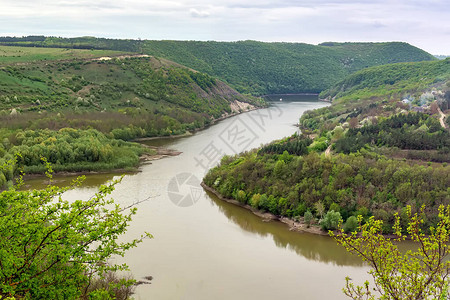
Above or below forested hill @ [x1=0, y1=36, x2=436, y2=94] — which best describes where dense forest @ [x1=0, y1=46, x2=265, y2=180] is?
below

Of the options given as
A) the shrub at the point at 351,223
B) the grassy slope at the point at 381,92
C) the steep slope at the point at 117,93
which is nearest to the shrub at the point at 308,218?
the shrub at the point at 351,223

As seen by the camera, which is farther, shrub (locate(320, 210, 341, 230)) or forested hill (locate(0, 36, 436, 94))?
forested hill (locate(0, 36, 436, 94))

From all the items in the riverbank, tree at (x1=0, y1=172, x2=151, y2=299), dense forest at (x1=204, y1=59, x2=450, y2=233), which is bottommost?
the riverbank

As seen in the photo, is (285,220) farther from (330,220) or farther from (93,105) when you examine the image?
(93,105)

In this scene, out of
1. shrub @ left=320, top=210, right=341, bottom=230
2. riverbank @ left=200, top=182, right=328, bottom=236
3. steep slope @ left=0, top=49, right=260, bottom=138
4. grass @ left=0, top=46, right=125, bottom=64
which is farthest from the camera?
grass @ left=0, top=46, right=125, bottom=64

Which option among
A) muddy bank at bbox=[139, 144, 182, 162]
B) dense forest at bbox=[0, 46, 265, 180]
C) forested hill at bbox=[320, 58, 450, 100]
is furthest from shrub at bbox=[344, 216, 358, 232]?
forested hill at bbox=[320, 58, 450, 100]

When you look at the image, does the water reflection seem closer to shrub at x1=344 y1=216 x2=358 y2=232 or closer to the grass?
shrub at x1=344 y1=216 x2=358 y2=232
